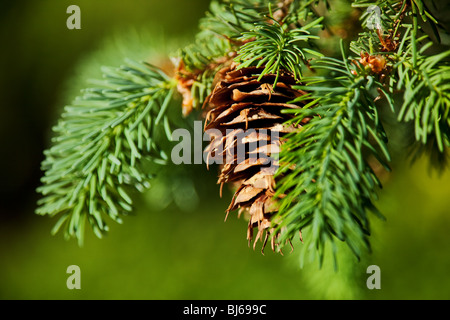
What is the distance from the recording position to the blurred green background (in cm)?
51

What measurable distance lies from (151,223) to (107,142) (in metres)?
0.44

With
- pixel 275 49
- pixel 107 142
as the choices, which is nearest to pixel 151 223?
pixel 107 142

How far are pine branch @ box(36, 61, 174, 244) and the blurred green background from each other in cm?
9

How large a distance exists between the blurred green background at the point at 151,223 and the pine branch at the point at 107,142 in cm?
9

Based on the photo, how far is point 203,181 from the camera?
1.63 ft

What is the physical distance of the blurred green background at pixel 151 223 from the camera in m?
0.51

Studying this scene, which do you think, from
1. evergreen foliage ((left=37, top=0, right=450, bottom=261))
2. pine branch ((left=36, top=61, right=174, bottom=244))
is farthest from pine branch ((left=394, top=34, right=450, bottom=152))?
pine branch ((left=36, top=61, right=174, bottom=244))

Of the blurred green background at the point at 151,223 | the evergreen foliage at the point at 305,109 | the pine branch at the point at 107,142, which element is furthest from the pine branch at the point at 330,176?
the blurred green background at the point at 151,223

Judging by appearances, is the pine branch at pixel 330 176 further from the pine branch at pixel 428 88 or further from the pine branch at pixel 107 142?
the pine branch at pixel 107 142

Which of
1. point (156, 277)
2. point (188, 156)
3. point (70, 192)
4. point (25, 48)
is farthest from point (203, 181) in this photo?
point (25, 48)

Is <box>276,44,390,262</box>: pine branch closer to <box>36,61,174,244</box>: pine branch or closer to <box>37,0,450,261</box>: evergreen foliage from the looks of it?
<box>37,0,450,261</box>: evergreen foliage

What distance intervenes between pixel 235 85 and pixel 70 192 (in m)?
0.19

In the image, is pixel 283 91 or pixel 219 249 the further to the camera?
pixel 219 249
